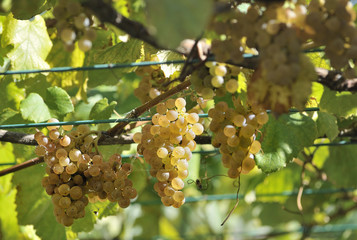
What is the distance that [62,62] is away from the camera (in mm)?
1364

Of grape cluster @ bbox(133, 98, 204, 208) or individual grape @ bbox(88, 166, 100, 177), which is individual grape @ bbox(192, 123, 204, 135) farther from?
individual grape @ bbox(88, 166, 100, 177)

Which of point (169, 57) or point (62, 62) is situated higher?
point (169, 57)

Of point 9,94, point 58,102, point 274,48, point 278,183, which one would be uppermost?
point 274,48

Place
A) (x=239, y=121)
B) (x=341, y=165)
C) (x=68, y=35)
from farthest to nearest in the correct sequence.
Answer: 1. (x=341, y=165)
2. (x=239, y=121)
3. (x=68, y=35)

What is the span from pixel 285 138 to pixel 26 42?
64 cm

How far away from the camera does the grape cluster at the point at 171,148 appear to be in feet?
3.05

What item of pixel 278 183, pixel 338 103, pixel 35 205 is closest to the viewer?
pixel 338 103

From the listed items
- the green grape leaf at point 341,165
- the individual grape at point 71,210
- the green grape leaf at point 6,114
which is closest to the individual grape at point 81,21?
the individual grape at point 71,210

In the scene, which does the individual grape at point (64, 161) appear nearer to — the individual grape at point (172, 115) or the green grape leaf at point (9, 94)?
the individual grape at point (172, 115)

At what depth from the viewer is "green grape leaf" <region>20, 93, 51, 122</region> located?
116cm

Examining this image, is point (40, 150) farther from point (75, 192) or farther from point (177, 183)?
point (177, 183)

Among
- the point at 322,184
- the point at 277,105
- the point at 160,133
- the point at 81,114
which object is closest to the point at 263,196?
the point at 322,184

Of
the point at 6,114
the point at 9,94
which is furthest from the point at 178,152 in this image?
the point at 9,94

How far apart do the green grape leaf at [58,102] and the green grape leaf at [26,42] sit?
0.23 feet
